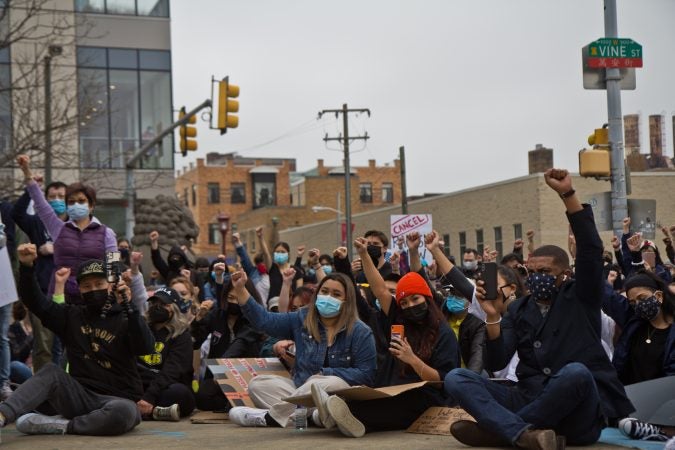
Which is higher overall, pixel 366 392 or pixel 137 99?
pixel 137 99

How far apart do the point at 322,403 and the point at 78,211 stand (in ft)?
12.1

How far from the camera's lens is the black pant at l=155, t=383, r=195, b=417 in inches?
452

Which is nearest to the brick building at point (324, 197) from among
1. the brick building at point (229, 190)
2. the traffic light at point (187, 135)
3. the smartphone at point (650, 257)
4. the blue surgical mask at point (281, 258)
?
the brick building at point (229, 190)

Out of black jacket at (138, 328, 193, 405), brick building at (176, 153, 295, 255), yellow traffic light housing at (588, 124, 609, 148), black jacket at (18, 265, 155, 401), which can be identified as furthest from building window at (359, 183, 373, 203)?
black jacket at (18, 265, 155, 401)

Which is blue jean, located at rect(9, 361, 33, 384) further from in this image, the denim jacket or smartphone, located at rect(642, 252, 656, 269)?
smartphone, located at rect(642, 252, 656, 269)

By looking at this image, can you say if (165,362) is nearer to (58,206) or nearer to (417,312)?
(58,206)

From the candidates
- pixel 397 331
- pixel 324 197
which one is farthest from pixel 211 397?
pixel 324 197

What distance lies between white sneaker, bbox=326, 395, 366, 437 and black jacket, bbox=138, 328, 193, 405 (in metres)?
2.79

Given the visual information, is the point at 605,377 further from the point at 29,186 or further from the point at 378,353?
the point at 29,186

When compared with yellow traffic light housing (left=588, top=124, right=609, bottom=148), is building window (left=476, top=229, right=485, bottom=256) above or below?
below

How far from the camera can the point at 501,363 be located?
8523mm

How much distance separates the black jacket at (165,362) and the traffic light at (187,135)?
47.0 feet

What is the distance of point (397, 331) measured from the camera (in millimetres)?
9180

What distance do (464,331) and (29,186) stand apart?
179 inches
